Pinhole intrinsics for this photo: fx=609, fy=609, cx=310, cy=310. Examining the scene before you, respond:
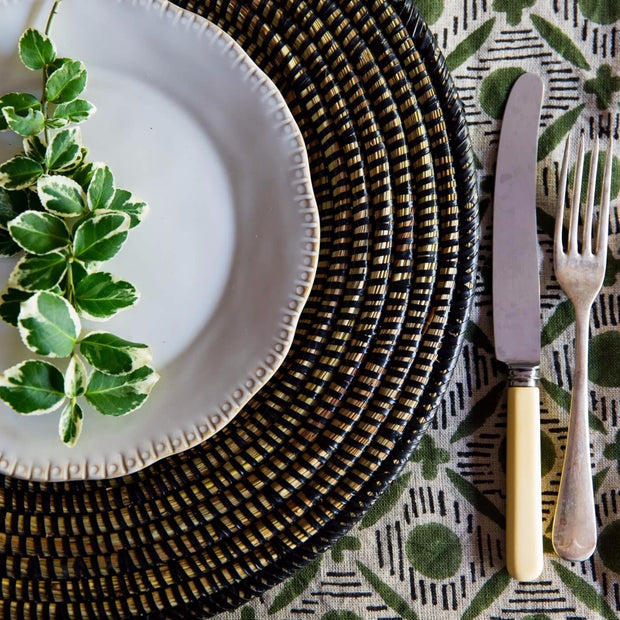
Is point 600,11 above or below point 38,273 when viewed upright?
above

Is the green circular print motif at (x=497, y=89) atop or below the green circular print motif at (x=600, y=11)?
below

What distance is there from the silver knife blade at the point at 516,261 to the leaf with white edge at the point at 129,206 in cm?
29

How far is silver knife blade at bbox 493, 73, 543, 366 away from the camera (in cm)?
52

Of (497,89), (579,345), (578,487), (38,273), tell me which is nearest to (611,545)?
(578,487)

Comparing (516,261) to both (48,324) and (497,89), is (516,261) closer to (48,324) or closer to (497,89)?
(497,89)

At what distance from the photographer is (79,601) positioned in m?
0.46

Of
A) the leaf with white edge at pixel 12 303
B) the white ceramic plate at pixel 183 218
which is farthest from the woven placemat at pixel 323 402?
the leaf with white edge at pixel 12 303

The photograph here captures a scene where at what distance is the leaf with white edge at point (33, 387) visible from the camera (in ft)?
1.32

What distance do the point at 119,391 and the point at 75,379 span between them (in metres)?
0.03

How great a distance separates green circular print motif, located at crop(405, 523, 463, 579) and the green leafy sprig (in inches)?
11.2

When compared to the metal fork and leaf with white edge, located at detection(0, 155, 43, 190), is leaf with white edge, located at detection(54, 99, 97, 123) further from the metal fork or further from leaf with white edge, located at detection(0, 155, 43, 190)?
the metal fork

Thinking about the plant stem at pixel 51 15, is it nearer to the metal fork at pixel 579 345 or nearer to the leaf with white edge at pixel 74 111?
the leaf with white edge at pixel 74 111

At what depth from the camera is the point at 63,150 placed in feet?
1.40

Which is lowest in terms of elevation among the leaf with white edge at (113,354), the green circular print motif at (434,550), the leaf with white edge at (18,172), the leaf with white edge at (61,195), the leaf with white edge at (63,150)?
the green circular print motif at (434,550)
